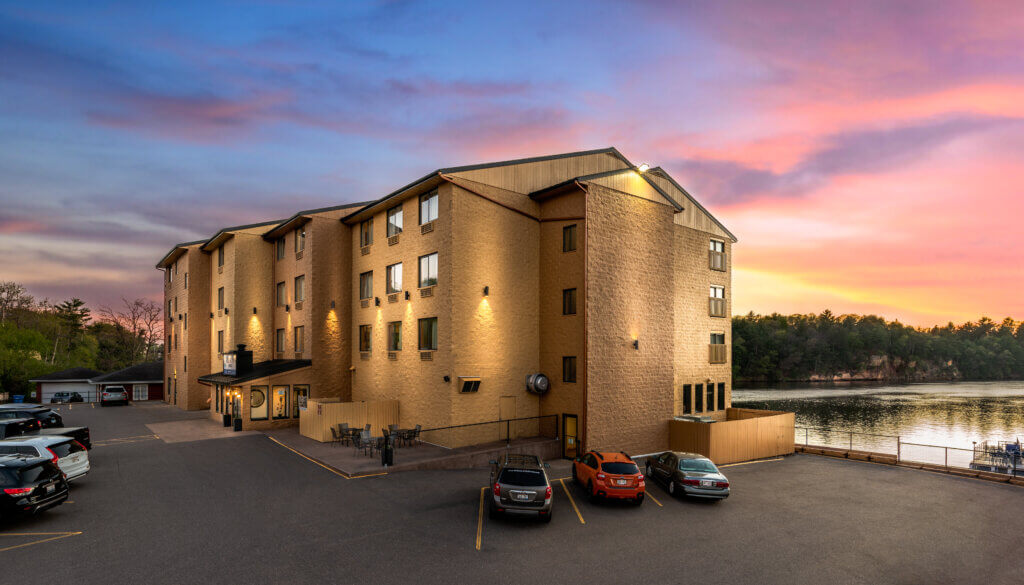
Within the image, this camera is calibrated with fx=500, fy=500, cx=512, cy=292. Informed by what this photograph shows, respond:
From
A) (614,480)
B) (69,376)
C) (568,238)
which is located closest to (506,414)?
(614,480)

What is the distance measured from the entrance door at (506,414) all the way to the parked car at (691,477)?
7.27 metres

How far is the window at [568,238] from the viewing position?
2378 cm

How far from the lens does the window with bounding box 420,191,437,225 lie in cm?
2383

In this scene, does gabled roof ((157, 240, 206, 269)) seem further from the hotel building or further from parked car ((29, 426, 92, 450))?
parked car ((29, 426, 92, 450))

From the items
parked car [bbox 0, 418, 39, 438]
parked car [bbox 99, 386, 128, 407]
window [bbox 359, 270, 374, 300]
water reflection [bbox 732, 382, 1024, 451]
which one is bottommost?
water reflection [bbox 732, 382, 1024, 451]

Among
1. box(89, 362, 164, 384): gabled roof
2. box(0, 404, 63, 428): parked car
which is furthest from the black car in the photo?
box(89, 362, 164, 384): gabled roof

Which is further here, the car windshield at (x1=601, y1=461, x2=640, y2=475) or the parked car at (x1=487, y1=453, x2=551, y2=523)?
the car windshield at (x1=601, y1=461, x2=640, y2=475)

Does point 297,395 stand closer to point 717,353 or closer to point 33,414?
point 33,414

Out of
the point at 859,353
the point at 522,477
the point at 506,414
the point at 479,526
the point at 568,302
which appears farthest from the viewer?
the point at 859,353

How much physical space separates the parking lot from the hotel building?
5.61 metres

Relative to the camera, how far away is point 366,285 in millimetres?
29531

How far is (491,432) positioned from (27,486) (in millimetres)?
15312

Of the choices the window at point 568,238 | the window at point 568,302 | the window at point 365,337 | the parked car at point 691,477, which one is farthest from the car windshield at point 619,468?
the window at point 365,337

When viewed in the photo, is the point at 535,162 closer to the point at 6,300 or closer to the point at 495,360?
the point at 495,360
